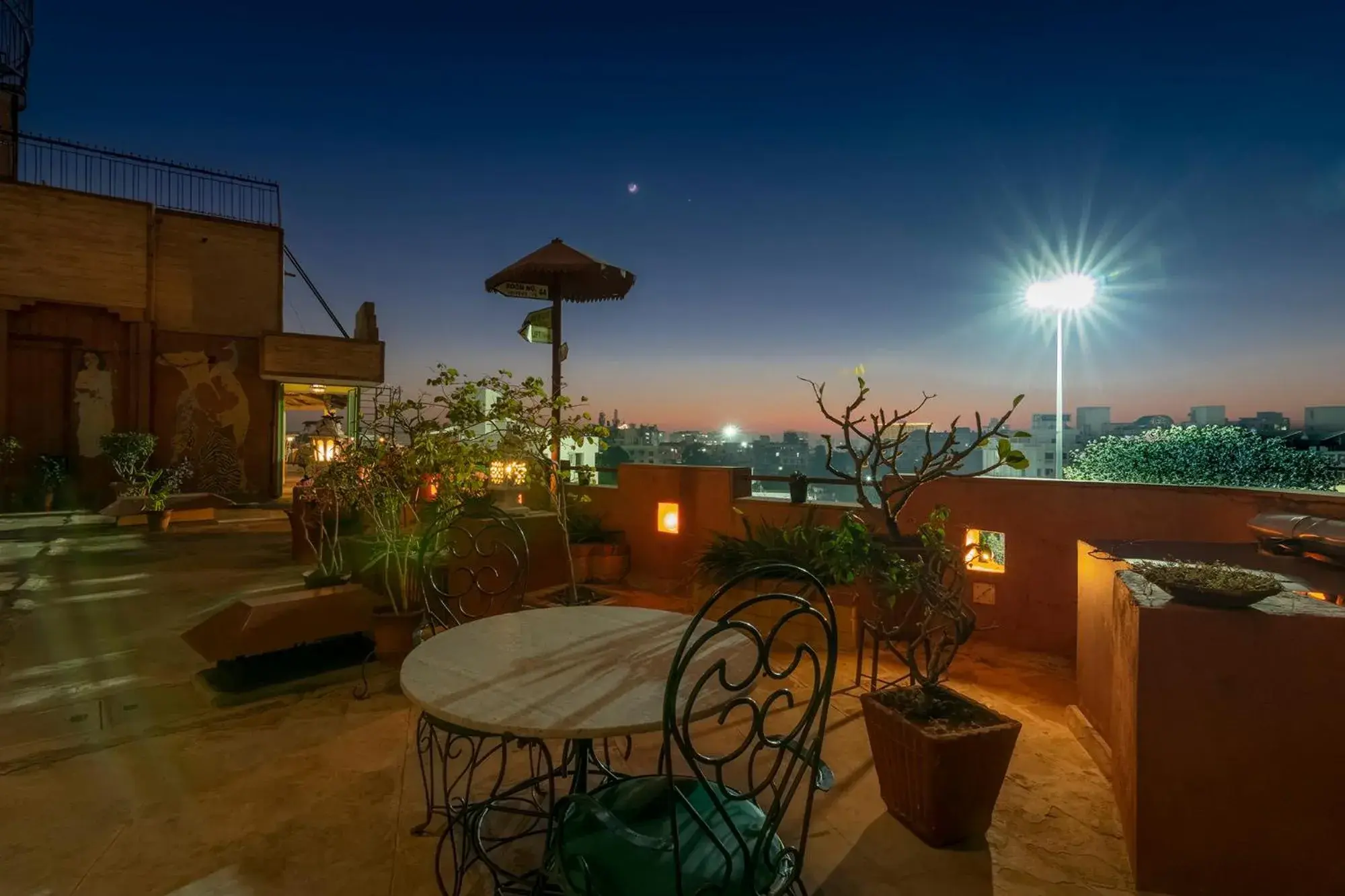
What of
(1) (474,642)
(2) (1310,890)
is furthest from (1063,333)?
(1) (474,642)

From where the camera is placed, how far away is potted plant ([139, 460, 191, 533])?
9172mm

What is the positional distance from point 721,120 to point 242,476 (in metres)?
11.8

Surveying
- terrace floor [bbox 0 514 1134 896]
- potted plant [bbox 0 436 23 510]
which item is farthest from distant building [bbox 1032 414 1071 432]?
potted plant [bbox 0 436 23 510]

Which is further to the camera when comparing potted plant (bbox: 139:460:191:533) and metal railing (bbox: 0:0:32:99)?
metal railing (bbox: 0:0:32:99)

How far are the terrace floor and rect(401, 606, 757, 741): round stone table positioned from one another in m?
0.71

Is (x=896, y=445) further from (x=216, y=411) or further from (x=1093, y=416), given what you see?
(x=1093, y=416)

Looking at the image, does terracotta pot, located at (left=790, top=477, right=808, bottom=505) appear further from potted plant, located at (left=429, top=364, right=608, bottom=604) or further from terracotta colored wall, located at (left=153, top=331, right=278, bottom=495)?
terracotta colored wall, located at (left=153, top=331, right=278, bottom=495)

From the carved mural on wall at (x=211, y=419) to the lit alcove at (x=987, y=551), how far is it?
13.9m

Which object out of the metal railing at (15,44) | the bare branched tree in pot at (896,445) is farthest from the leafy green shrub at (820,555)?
the metal railing at (15,44)

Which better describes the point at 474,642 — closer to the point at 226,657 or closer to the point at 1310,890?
the point at 226,657

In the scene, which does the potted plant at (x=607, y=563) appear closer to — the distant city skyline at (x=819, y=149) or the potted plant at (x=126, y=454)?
the distant city skyline at (x=819, y=149)

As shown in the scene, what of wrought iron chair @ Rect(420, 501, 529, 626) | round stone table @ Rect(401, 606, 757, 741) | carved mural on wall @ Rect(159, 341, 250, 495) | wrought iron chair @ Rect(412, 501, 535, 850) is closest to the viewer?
round stone table @ Rect(401, 606, 757, 741)

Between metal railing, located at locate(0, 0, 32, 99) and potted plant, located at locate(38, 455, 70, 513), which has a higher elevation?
metal railing, located at locate(0, 0, 32, 99)

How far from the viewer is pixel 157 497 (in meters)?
9.23
